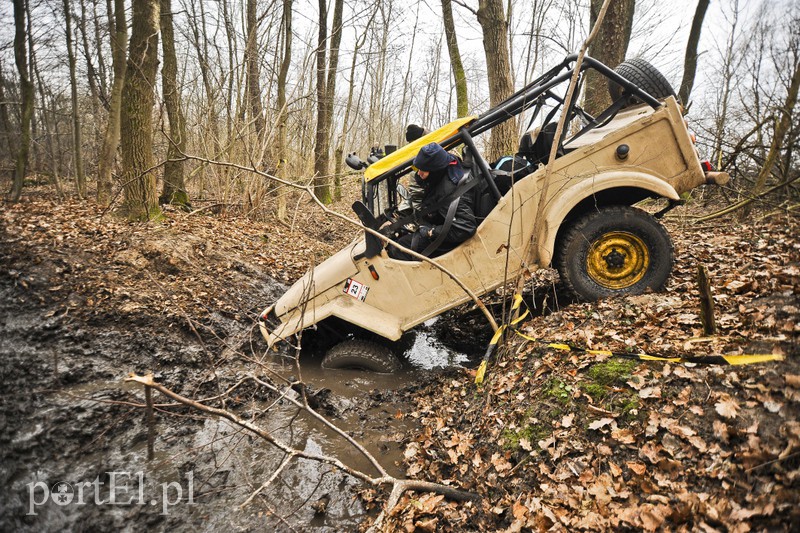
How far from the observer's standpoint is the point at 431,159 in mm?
3844

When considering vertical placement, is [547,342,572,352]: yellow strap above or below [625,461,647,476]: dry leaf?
above

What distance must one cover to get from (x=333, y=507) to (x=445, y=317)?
3.61 metres

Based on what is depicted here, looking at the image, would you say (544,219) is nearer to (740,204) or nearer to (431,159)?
(431,159)

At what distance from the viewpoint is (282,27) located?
35.3 feet

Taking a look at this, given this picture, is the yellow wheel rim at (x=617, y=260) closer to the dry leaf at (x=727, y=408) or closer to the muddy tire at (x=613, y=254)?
the muddy tire at (x=613, y=254)

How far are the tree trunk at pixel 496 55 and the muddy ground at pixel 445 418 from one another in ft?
10.1

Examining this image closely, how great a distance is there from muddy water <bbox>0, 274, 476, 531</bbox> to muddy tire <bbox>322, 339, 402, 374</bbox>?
119mm

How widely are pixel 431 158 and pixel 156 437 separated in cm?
340

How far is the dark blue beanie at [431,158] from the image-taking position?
12.5ft

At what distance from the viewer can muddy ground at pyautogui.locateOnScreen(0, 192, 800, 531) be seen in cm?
209

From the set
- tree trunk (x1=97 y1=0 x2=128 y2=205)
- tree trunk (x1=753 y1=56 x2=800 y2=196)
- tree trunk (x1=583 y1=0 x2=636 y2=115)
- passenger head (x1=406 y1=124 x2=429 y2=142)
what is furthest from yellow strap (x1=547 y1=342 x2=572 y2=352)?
tree trunk (x1=97 y1=0 x2=128 y2=205)

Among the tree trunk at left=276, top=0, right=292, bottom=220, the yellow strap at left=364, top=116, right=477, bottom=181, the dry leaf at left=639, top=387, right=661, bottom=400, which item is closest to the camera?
the dry leaf at left=639, top=387, right=661, bottom=400

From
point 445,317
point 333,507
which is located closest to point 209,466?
point 333,507

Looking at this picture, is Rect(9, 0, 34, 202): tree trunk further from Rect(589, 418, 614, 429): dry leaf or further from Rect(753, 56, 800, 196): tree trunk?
Rect(753, 56, 800, 196): tree trunk
